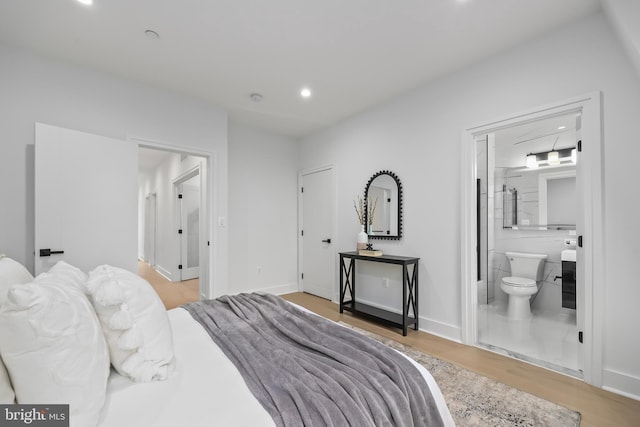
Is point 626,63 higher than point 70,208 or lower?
higher

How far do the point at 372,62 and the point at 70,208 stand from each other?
3.02 metres

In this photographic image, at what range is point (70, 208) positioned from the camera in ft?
7.86

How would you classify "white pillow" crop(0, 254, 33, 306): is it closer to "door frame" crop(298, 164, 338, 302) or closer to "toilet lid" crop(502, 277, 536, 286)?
"door frame" crop(298, 164, 338, 302)

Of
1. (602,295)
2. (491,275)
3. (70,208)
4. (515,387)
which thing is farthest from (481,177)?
(70,208)

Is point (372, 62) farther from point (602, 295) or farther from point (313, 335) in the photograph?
point (602, 295)

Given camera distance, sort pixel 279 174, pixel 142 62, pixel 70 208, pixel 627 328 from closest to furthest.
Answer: pixel 627 328 → pixel 70 208 → pixel 142 62 → pixel 279 174

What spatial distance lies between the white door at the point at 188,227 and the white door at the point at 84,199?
2.92 meters

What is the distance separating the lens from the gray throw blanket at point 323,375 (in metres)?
0.91

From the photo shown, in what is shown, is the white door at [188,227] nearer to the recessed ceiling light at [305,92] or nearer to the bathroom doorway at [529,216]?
the recessed ceiling light at [305,92]

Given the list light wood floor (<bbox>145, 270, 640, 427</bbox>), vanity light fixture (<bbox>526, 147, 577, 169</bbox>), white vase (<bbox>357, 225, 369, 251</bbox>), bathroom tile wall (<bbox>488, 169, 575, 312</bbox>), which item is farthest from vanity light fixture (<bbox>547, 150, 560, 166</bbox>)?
light wood floor (<bbox>145, 270, 640, 427</bbox>)

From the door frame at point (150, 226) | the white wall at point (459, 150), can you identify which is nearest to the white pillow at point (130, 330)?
the white wall at point (459, 150)

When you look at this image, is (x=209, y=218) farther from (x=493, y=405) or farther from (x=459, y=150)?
(x=493, y=405)

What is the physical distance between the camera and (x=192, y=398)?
0.95 metres

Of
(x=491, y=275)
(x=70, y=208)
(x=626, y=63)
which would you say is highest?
(x=626, y=63)
